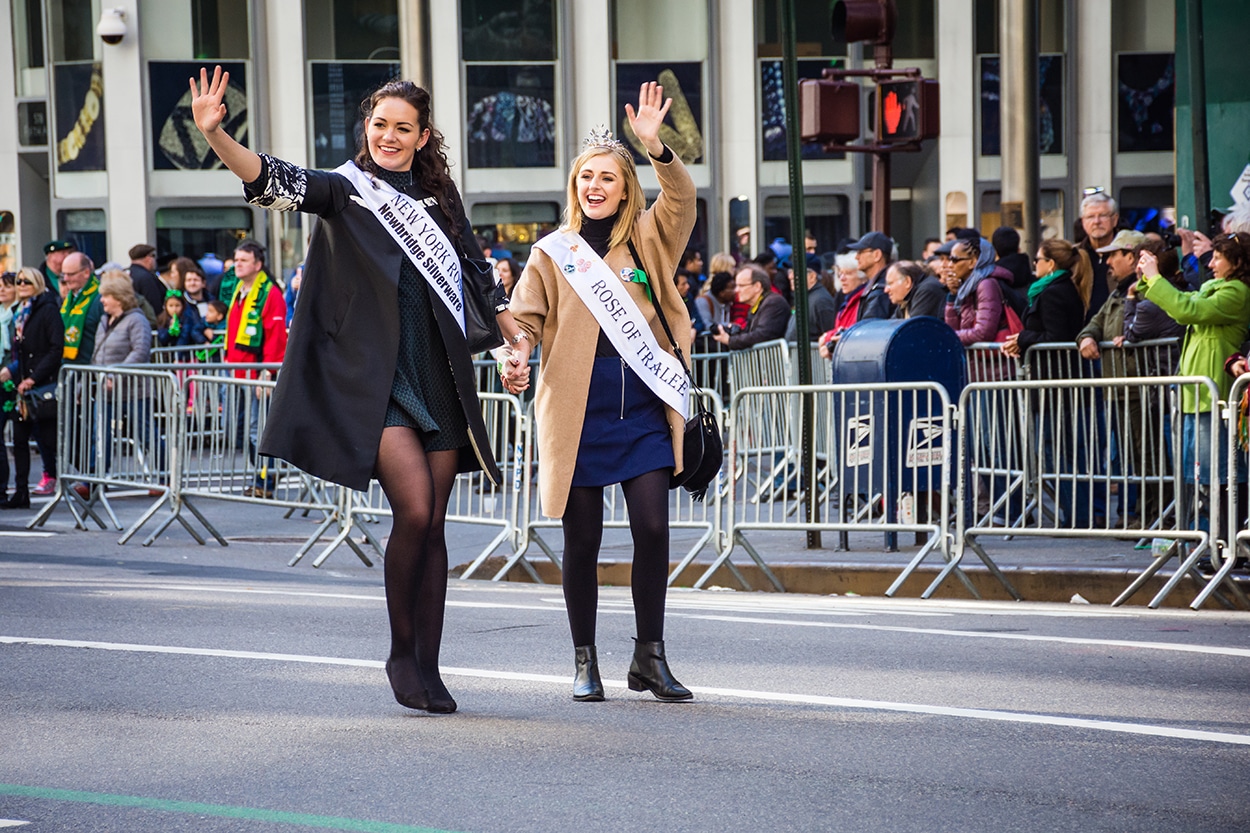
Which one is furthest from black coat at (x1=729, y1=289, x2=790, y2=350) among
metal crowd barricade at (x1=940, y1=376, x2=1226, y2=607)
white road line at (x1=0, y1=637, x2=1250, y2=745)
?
white road line at (x1=0, y1=637, x2=1250, y2=745)

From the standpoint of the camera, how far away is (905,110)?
46.1 feet

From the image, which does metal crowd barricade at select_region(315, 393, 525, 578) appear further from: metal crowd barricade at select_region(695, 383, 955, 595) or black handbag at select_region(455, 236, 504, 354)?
black handbag at select_region(455, 236, 504, 354)

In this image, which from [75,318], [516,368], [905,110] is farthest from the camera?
[75,318]

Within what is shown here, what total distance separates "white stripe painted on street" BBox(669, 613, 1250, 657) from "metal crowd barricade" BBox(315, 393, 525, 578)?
2.68 m

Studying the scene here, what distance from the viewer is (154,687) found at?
611 centimetres

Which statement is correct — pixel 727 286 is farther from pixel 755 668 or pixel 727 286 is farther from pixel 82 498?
pixel 755 668

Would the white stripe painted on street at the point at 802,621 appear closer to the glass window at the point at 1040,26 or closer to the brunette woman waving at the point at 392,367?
the brunette woman waving at the point at 392,367

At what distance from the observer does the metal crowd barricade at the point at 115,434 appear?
11.9m

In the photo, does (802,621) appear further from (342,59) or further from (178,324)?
(342,59)

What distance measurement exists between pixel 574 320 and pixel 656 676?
1195 millimetres

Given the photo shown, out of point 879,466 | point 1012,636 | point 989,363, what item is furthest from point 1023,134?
point 1012,636

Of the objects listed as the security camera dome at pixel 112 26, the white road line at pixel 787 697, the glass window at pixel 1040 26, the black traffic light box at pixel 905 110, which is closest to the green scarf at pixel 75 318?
the black traffic light box at pixel 905 110

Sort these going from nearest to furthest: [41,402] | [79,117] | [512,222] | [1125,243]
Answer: [1125,243] → [41,402] → [79,117] → [512,222]

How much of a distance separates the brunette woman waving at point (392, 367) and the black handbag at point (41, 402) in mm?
8587
